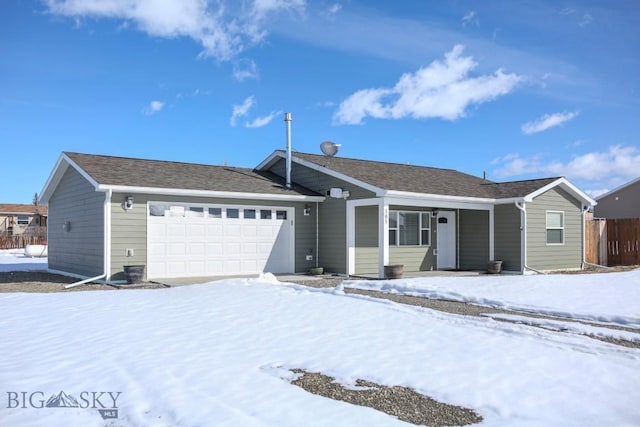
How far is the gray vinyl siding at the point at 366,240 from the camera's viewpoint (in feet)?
53.9

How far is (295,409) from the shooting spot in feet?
14.2

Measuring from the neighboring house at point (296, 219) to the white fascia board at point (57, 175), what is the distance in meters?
0.06

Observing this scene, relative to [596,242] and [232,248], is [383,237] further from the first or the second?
[596,242]

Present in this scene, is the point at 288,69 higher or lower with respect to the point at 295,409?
higher

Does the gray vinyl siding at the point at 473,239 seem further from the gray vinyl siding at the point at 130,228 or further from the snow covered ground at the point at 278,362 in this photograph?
the gray vinyl siding at the point at 130,228

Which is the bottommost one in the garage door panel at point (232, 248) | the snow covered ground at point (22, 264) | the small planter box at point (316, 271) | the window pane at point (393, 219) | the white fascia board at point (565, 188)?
the snow covered ground at point (22, 264)

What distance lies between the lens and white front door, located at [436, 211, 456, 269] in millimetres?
18922

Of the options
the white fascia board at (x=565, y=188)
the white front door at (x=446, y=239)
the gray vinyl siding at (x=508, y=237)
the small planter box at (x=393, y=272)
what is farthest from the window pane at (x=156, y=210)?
the white fascia board at (x=565, y=188)

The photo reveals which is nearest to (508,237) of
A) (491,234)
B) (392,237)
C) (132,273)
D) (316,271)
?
(491,234)

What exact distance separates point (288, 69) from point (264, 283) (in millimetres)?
8933

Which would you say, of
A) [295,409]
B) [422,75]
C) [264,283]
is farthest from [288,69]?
[295,409]

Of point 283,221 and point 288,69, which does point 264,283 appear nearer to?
point 283,221

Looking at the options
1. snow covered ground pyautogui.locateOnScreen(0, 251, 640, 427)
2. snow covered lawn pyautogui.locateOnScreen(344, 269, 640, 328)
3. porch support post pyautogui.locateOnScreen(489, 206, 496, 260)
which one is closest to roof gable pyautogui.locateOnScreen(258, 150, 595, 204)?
porch support post pyautogui.locateOnScreen(489, 206, 496, 260)

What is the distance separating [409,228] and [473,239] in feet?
8.80
